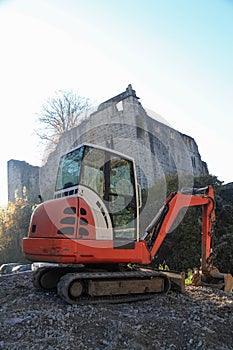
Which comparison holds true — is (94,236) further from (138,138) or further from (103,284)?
(138,138)

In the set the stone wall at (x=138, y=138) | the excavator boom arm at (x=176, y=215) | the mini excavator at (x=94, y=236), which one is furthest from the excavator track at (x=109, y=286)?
the stone wall at (x=138, y=138)

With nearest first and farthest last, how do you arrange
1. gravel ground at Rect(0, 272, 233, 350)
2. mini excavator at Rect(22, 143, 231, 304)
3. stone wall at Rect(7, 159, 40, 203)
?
gravel ground at Rect(0, 272, 233, 350)
mini excavator at Rect(22, 143, 231, 304)
stone wall at Rect(7, 159, 40, 203)

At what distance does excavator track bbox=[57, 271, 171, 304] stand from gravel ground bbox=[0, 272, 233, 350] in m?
0.14

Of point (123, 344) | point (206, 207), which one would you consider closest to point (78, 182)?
point (123, 344)

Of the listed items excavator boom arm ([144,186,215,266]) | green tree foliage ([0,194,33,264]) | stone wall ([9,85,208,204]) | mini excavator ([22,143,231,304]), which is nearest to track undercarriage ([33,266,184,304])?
mini excavator ([22,143,231,304])

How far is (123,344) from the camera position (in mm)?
3395

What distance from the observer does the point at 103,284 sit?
4.91 metres

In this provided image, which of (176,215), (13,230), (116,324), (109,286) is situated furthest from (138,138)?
(116,324)

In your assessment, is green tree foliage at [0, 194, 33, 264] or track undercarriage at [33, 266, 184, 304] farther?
green tree foliage at [0, 194, 33, 264]

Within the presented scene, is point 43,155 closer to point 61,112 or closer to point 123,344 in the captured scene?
A: point 61,112

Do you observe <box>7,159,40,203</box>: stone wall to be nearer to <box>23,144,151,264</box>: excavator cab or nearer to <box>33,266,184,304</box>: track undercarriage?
<box>33,266,184,304</box>: track undercarriage

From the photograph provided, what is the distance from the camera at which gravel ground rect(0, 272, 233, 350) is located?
11.3 ft

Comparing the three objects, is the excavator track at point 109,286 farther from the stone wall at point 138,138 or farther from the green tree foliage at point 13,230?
the green tree foliage at point 13,230

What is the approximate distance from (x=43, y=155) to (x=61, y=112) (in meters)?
4.15
